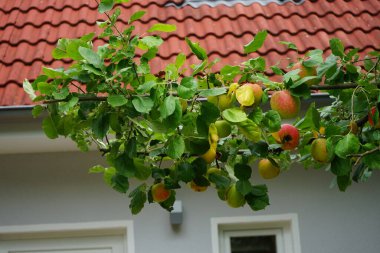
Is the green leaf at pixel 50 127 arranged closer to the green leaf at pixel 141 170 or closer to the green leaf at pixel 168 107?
the green leaf at pixel 141 170

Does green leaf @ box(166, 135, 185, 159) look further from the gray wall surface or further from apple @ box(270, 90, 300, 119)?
the gray wall surface

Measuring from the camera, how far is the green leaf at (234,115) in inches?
66.3

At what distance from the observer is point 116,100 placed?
1654mm

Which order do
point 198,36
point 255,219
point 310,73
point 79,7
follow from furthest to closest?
point 79,7 → point 198,36 → point 255,219 → point 310,73

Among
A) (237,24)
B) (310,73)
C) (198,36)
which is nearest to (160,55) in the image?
(198,36)

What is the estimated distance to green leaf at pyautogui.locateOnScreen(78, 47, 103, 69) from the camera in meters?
1.65

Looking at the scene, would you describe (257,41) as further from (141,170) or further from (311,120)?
(141,170)

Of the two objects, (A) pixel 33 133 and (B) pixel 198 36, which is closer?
(A) pixel 33 133

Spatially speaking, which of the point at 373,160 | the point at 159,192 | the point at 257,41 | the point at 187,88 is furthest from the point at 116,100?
the point at 373,160

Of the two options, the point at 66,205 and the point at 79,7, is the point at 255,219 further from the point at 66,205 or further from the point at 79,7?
the point at 79,7

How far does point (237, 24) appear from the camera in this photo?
188 inches

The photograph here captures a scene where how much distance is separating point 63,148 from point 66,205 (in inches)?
15.6

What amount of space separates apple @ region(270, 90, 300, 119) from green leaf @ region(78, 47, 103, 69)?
520 mm

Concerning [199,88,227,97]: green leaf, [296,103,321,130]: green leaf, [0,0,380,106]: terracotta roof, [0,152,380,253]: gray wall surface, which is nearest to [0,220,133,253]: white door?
[0,152,380,253]: gray wall surface
